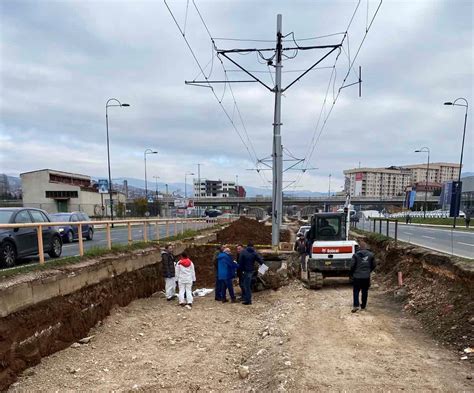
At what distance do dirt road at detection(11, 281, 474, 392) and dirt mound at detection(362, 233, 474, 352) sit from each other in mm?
425

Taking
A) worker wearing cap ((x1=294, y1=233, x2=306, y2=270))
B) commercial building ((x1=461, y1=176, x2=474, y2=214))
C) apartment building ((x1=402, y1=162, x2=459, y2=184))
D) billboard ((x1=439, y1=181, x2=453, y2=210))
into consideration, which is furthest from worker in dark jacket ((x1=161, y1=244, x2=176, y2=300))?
apartment building ((x1=402, y1=162, x2=459, y2=184))

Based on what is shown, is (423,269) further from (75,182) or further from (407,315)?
(75,182)

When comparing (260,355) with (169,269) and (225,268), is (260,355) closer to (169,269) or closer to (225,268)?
(225,268)

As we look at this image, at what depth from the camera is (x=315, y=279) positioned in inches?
509

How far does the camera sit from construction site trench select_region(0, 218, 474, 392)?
239 inches

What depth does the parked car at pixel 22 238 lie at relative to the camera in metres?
8.66

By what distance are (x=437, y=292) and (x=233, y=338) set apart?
5467 mm

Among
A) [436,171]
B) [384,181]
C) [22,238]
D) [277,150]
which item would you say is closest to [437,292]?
[277,150]

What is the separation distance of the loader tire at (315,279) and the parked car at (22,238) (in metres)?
8.20

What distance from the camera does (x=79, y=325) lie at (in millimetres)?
8438

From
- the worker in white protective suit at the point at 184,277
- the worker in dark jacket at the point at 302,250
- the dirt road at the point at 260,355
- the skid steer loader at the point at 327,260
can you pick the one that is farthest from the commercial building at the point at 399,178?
the dirt road at the point at 260,355

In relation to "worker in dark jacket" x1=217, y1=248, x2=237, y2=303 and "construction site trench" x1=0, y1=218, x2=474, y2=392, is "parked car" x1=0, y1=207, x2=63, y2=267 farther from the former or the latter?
"worker in dark jacket" x1=217, y1=248, x2=237, y2=303

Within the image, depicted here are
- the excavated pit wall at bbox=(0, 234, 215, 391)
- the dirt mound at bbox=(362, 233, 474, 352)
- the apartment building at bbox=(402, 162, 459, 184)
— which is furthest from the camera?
the apartment building at bbox=(402, 162, 459, 184)

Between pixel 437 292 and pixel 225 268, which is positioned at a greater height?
pixel 225 268
